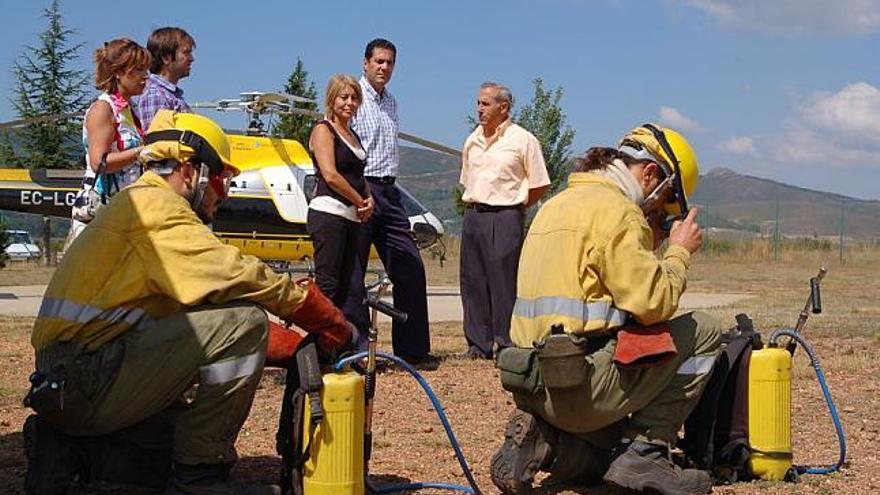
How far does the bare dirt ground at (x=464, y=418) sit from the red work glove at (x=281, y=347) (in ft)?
2.19

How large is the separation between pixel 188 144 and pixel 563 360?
4.95 feet

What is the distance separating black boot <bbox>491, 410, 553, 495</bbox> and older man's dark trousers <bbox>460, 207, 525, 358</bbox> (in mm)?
3628

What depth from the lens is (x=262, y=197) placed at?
14.8 m

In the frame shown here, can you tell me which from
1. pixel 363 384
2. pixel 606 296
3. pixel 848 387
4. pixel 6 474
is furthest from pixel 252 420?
pixel 848 387

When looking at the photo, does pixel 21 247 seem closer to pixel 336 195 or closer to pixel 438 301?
pixel 438 301

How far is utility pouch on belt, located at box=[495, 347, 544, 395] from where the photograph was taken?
4.27 metres

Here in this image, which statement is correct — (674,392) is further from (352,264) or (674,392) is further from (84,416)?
(352,264)

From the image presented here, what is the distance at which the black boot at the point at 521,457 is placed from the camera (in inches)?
171

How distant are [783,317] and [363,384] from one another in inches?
352

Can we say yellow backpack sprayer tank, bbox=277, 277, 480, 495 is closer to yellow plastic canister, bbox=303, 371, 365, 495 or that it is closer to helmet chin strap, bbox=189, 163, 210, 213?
yellow plastic canister, bbox=303, 371, 365, 495

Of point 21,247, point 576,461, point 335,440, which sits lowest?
point 21,247

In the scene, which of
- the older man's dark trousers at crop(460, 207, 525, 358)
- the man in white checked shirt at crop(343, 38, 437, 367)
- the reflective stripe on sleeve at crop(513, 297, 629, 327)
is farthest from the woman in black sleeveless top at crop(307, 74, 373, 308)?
the reflective stripe on sleeve at crop(513, 297, 629, 327)

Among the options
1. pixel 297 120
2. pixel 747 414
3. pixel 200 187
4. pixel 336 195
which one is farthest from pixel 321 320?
pixel 297 120

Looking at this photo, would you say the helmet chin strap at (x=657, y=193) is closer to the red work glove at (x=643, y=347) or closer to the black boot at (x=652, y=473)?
the red work glove at (x=643, y=347)
